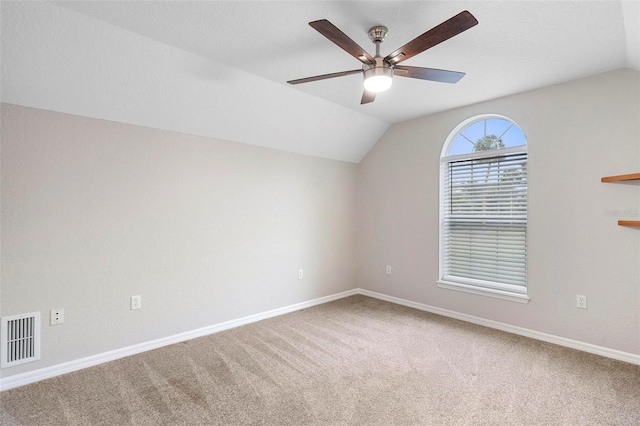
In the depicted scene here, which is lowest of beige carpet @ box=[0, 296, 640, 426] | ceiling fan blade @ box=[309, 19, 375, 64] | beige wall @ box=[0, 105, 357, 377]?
beige carpet @ box=[0, 296, 640, 426]

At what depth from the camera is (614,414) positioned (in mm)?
1944

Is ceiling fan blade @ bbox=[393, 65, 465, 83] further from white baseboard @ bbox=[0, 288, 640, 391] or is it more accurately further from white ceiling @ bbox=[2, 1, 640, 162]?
white baseboard @ bbox=[0, 288, 640, 391]

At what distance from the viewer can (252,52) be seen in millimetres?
2438

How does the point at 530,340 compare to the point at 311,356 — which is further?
the point at 530,340

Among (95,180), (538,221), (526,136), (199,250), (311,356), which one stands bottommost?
(311,356)

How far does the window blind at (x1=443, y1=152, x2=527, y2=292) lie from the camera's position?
10.9 feet

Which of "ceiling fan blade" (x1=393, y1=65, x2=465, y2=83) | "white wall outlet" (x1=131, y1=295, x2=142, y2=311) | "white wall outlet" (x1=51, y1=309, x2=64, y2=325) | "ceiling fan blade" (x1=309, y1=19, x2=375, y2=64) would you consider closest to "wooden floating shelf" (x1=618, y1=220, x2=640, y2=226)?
"ceiling fan blade" (x1=393, y1=65, x2=465, y2=83)

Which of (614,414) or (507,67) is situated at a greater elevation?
(507,67)

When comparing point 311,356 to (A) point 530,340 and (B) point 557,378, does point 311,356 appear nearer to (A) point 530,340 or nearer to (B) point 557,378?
(B) point 557,378

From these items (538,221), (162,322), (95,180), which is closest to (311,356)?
(162,322)

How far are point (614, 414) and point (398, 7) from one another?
2.80 m

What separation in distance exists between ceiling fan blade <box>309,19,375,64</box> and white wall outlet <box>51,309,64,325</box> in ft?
8.99

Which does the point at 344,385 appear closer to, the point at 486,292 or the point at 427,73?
the point at 486,292

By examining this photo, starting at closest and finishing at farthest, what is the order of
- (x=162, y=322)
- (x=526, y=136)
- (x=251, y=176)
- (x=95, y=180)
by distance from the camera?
(x=95, y=180) < (x=162, y=322) < (x=526, y=136) < (x=251, y=176)
